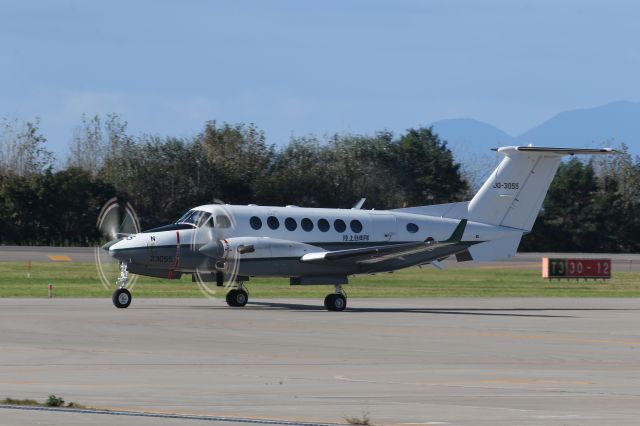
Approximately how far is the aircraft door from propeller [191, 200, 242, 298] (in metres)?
5.12

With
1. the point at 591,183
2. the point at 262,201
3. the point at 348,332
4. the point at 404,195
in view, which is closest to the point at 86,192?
the point at 262,201

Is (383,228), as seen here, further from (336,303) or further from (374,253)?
(336,303)

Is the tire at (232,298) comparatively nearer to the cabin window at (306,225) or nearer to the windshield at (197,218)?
the windshield at (197,218)

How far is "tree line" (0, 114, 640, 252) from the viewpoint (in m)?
78.6

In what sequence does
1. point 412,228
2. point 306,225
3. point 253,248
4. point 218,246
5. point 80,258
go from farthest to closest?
point 80,258 < point 412,228 < point 306,225 < point 253,248 < point 218,246

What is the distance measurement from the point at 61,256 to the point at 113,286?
20.1m

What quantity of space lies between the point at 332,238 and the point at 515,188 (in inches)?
277

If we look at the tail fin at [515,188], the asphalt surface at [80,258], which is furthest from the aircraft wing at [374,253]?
the asphalt surface at [80,258]

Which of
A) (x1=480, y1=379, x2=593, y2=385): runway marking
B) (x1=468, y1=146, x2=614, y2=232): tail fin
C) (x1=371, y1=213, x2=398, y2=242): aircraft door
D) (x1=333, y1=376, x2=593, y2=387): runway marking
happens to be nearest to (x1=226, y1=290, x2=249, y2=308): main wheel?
(x1=371, y1=213, x2=398, y2=242): aircraft door

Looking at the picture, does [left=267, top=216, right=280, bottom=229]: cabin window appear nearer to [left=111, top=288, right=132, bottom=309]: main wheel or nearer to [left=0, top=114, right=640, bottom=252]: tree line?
[left=111, top=288, right=132, bottom=309]: main wheel

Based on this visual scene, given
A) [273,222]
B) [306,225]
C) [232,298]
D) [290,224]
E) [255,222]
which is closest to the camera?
[255,222]

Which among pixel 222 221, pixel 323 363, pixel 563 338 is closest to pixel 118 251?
pixel 222 221

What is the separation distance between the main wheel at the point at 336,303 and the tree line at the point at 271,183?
44742 mm

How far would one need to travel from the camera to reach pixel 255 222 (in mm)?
35156
